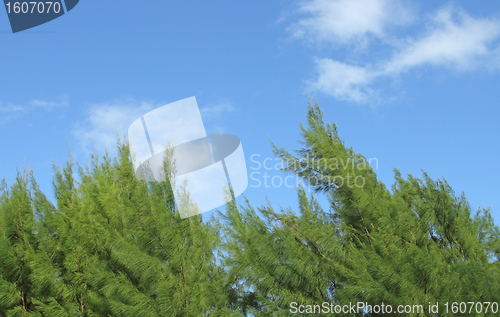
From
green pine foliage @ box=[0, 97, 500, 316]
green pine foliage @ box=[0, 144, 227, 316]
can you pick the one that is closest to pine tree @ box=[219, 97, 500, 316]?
green pine foliage @ box=[0, 97, 500, 316]

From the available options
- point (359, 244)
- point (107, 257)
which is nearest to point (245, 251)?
point (359, 244)

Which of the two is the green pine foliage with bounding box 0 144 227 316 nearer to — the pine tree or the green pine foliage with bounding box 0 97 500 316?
the green pine foliage with bounding box 0 97 500 316

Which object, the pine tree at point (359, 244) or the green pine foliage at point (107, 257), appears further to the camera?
the green pine foliage at point (107, 257)

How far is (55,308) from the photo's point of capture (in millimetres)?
5781

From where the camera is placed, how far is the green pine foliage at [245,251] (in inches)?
208

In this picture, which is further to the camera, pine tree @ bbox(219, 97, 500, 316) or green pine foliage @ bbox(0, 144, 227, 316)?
green pine foliage @ bbox(0, 144, 227, 316)

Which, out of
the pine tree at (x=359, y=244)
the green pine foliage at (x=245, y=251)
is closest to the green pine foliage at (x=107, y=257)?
the green pine foliage at (x=245, y=251)

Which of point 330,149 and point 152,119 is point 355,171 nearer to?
point 330,149

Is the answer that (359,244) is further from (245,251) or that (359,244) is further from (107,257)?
(107,257)

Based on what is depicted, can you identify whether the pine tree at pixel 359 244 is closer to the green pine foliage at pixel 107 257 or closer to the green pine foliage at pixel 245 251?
the green pine foliage at pixel 245 251

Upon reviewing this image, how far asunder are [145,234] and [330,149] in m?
3.58

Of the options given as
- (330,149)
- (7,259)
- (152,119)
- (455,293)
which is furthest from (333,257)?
(7,259)

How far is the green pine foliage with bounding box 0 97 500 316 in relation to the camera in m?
5.29

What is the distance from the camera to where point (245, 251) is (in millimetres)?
5883
